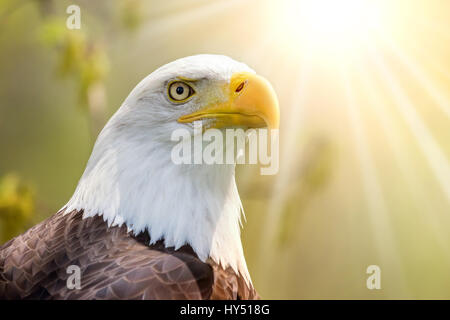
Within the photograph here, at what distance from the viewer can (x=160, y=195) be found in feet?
4.98

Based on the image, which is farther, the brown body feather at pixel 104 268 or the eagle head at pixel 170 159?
the eagle head at pixel 170 159

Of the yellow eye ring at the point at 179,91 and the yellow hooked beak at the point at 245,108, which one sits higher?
the yellow eye ring at the point at 179,91

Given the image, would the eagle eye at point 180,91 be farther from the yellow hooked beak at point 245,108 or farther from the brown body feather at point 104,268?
the brown body feather at point 104,268

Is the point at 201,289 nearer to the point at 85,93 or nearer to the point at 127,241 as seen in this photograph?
the point at 127,241

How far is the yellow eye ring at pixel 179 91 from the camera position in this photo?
5.01 feet

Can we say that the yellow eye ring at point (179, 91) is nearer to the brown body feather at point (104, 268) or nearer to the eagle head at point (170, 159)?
the eagle head at point (170, 159)

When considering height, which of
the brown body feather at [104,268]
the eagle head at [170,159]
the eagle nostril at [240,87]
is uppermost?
the eagle nostril at [240,87]

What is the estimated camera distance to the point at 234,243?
5.16 ft

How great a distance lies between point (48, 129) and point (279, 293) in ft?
5.97

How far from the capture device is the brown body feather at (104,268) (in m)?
1.29

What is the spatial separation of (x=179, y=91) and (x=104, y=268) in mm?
516

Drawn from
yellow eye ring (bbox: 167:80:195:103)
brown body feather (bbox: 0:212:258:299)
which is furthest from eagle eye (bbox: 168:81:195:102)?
brown body feather (bbox: 0:212:258:299)

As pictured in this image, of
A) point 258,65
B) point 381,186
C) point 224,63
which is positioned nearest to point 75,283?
point 224,63

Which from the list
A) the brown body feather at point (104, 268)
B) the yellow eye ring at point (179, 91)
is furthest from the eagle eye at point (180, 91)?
the brown body feather at point (104, 268)
